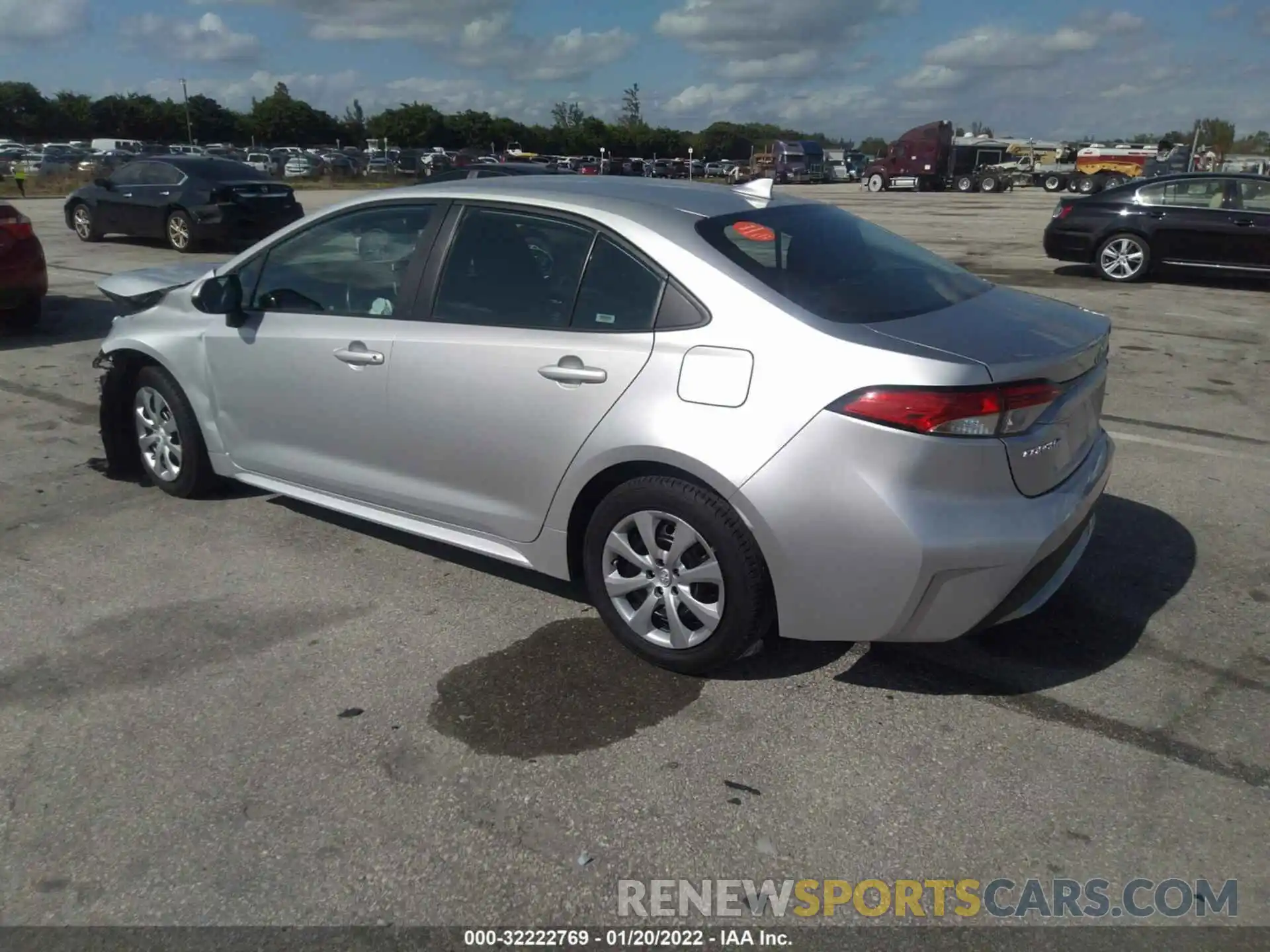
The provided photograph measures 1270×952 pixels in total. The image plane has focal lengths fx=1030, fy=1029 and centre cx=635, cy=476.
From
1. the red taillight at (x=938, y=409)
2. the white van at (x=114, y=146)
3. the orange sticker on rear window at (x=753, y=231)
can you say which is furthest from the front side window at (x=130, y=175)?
the white van at (x=114, y=146)

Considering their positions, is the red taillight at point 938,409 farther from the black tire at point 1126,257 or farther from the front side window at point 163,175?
the front side window at point 163,175

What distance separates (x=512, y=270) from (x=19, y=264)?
24.7 feet

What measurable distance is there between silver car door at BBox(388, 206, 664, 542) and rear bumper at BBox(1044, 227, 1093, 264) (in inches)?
483

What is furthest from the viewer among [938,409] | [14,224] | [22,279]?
[22,279]

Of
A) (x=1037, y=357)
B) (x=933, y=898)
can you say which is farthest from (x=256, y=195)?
(x=933, y=898)

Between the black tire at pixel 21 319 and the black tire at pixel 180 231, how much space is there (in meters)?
6.08

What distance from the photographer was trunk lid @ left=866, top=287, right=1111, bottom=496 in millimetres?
3139

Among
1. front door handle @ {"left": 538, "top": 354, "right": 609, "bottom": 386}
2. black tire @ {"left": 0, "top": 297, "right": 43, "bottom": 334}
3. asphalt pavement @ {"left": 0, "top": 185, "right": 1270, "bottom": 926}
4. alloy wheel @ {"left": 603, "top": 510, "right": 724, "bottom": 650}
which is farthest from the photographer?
black tire @ {"left": 0, "top": 297, "right": 43, "bottom": 334}

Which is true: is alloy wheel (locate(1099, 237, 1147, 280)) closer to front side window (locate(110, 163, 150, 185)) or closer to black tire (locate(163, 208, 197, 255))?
black tire (locate(163, 208, 197, 255))

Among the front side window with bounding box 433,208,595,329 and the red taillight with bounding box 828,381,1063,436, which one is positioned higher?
the front side window with bounding box 433,208,595,329

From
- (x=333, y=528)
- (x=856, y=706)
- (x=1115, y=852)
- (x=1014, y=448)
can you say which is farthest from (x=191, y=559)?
(x=1115, y=852)

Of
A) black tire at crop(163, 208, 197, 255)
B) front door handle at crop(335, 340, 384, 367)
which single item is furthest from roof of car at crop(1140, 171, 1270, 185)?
black tire at crop(163, 208, 197, 255)

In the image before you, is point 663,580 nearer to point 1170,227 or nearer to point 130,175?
point 1170,227

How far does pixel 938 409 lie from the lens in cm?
299
